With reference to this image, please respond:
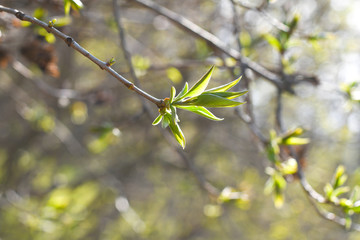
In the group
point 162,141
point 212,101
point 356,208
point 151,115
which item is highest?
point 162,141

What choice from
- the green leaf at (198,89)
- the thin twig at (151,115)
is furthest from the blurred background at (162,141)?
the green leaf at (198,89)

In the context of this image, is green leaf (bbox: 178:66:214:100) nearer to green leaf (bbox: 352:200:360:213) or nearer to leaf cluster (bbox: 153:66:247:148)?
leaf cluster (bbox: 153:66:247:148)

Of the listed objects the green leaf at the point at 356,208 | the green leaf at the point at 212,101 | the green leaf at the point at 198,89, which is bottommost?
the green leaf at the point at 356,208

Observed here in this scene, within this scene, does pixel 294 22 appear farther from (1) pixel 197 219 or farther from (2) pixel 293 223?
(1) pixel 197 219

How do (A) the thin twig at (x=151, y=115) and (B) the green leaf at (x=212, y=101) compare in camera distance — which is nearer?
(B) the green leaf at (x=212, y=101)

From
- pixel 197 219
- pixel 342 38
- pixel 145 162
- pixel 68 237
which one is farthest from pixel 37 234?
pixel 342 38

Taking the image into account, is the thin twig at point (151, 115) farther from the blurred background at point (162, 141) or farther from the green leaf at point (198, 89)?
the blurred background at point (162, 141)

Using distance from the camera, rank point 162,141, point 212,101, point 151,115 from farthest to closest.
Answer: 1. point 162,141
2. point 151,115
3. point 212,101

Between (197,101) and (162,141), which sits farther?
(162,141)

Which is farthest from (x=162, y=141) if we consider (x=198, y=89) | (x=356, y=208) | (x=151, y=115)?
(x=198, y=89)

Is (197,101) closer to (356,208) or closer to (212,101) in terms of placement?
(212,101)

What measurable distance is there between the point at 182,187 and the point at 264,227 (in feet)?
7.06

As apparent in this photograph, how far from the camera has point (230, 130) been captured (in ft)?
14.8

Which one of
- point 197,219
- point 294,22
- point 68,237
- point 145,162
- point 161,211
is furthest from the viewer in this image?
point 161,211
